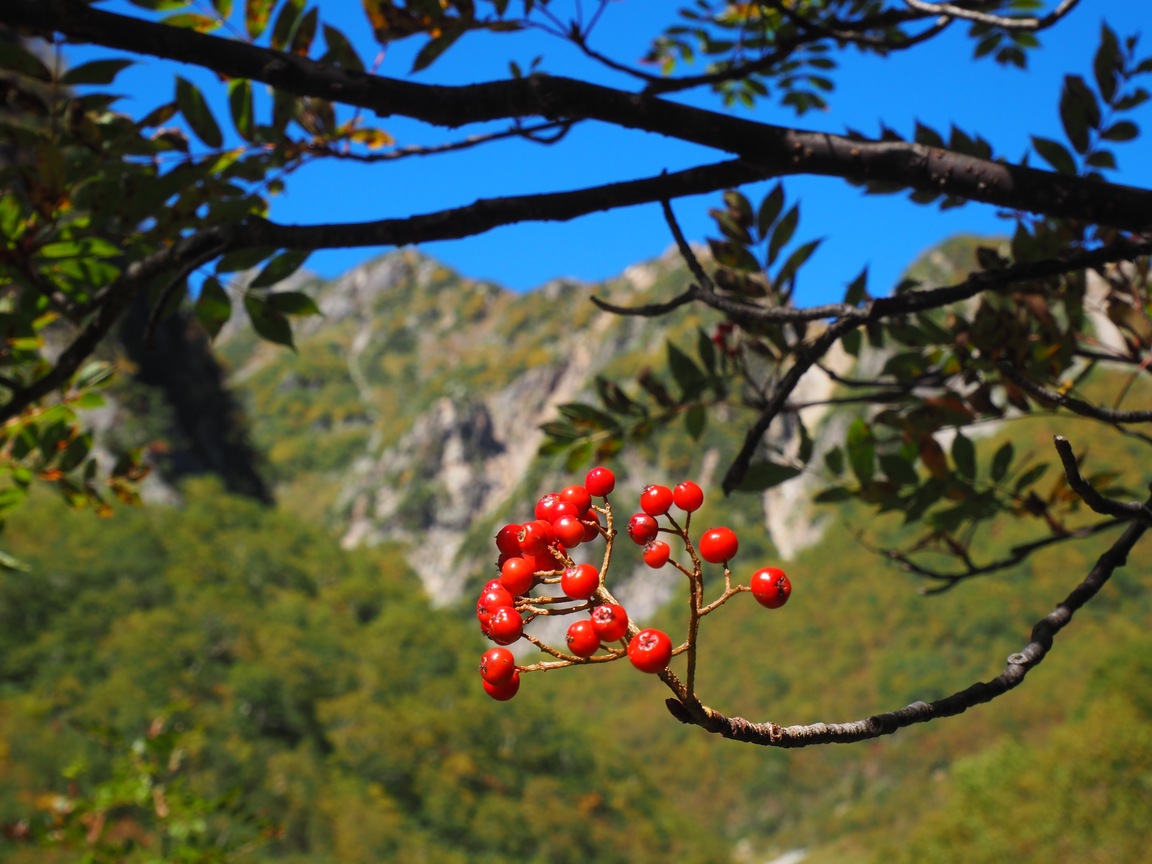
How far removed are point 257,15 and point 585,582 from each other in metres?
1.63

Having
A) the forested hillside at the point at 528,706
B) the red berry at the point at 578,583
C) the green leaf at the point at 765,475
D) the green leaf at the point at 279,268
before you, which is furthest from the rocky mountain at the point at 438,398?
the red berry at the point at 578,583

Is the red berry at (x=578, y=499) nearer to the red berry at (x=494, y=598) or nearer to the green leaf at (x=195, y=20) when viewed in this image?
the red berry at (x=494, y=598)

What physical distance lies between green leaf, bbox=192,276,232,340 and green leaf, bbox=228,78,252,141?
373mm

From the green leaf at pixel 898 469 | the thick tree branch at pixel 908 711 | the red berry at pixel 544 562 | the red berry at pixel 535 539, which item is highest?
the red berry at pixel 535 539

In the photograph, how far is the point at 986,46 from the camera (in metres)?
2.95

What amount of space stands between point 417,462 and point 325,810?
100238 millimetres

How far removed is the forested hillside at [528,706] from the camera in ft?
130

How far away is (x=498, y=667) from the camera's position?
2.85 feet

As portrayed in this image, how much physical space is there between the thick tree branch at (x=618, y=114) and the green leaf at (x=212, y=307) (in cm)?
50

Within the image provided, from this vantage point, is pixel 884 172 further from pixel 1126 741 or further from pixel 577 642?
pixel 1126 741

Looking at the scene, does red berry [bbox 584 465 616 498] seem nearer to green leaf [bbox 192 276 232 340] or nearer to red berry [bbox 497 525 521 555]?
red berry [bbox 497 525 521 555]

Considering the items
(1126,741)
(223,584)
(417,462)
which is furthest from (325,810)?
(417,462)

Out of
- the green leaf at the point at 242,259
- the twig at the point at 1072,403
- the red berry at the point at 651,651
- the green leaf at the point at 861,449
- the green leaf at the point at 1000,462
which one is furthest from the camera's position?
the green leaf at the point at 1000,462

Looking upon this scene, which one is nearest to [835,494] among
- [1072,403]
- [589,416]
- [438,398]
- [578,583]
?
[589,416]
